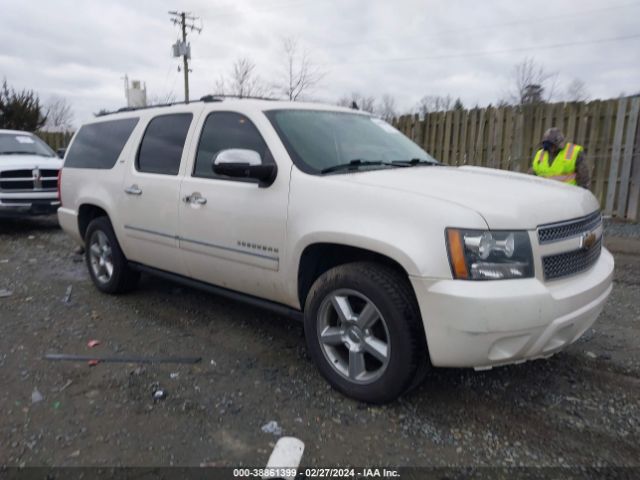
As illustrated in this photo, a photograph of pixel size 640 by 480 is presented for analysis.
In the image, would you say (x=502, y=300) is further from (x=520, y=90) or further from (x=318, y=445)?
(x=520, y=90)

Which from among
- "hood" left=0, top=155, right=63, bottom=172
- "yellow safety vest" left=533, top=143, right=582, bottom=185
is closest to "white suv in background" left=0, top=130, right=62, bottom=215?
"hood" left=0, top=155, right=63, bottom=172

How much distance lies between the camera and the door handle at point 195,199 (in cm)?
381

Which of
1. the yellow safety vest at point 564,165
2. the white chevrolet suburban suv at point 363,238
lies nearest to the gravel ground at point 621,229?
the yellow safety vest at point 564,165

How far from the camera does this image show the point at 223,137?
153 inches

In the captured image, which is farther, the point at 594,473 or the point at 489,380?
the point at 489,380

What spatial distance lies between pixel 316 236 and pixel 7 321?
10.7 ft

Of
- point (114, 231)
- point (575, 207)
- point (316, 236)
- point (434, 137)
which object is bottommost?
point (114, 231)

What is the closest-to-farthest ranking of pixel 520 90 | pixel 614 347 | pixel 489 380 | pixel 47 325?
pixel 489 380 → pixel 614 347 → pixel 47 325 → pixel 520 90

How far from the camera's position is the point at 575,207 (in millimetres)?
2961

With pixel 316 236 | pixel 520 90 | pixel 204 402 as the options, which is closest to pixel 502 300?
pixel 316 236

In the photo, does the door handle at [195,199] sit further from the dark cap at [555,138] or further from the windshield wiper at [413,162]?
the dark cap at [555,138]

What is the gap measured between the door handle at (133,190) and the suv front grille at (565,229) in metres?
3.28

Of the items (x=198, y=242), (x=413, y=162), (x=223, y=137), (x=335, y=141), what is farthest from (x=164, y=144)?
(x=413, y=162)

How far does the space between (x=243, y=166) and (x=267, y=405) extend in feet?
4.92
